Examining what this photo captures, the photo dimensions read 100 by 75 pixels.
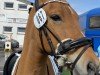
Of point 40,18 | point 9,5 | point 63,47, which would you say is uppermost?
point 40,18

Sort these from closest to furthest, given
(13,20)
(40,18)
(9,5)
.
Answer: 1. (40,18)
2. (13,20)
3. (9,5)

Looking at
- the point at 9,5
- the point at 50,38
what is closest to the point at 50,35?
the point at 50,38

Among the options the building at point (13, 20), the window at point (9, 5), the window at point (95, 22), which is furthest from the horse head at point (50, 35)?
the window at point (9, 5)

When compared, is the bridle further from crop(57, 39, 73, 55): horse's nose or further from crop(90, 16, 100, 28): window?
crop(90, 16, 100, 28): window

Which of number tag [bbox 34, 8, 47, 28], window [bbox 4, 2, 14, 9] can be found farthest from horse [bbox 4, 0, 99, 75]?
window [bbox 4, 2, 14, 9]

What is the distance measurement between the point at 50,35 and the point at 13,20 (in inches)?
1684

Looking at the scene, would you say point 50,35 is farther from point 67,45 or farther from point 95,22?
point 95,22

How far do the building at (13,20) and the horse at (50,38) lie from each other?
135 feet

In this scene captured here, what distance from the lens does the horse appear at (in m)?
3.61

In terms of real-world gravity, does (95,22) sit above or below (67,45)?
below

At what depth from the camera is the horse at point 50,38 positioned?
3.61m

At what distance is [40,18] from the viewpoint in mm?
4066

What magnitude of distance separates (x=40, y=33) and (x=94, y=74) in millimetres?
838

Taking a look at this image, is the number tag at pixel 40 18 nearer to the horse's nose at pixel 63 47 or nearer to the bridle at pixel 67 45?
the bridle at pixel 67 45
